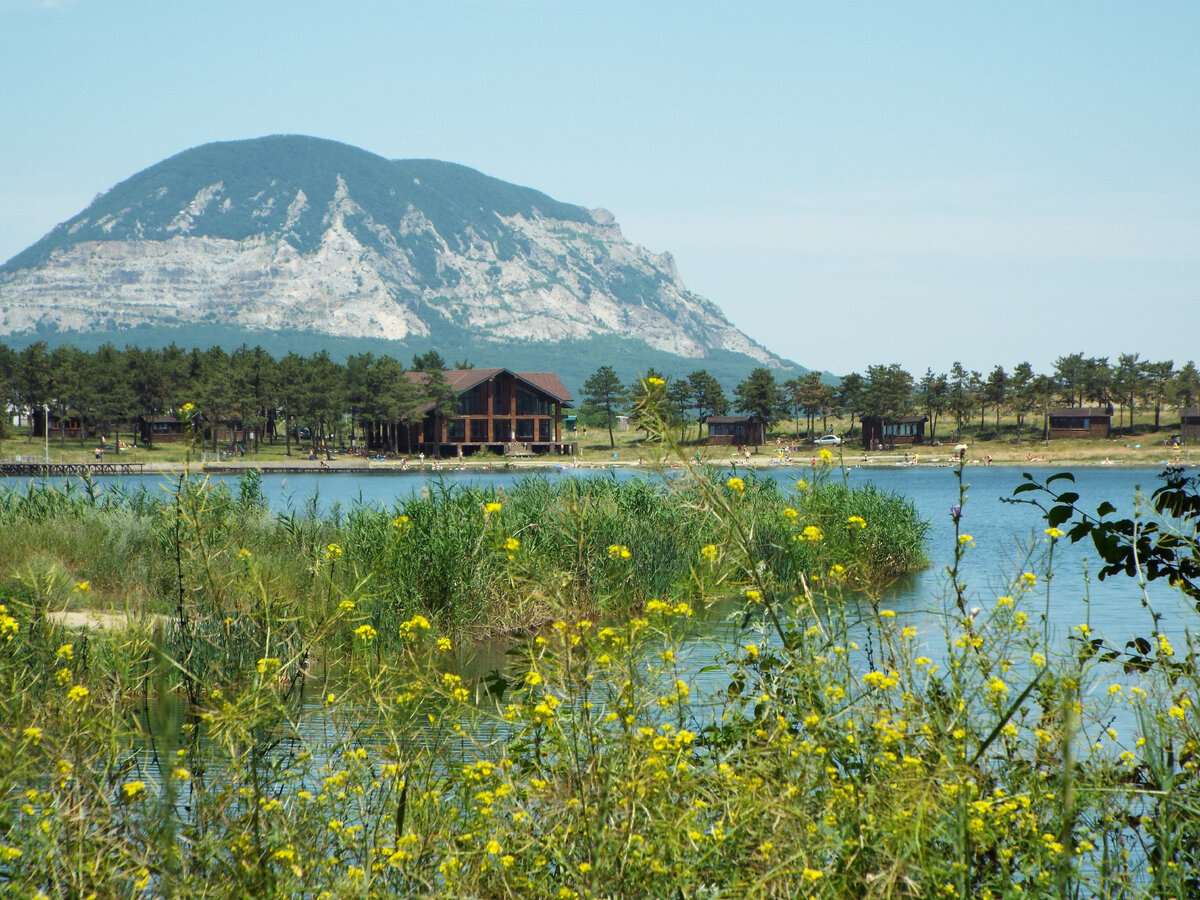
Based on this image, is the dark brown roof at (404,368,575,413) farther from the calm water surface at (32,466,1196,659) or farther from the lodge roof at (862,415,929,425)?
the lodge roof at (862,415,929,425)

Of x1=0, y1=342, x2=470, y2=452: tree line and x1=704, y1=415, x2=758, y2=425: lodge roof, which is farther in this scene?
x1=704, y1=415, x2=758, y2=425: lodge roof

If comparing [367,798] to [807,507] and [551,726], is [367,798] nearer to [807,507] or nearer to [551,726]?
[551,726]

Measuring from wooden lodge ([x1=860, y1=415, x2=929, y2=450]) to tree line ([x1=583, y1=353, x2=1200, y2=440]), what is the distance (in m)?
1.20

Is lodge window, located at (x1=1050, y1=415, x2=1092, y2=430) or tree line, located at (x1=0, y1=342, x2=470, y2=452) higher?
tree line, located at (x1=0, y1=342, x2=470, y2=452)

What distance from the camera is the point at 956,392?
91.9m

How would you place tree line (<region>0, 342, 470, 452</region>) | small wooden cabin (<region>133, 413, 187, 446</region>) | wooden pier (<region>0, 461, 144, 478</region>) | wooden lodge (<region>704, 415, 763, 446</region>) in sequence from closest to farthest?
wooden pier (<region>0, 461, 144, 478</region>) < tree line (<region>0, 342, 470, 452</region>) < small wooden cabin (<region>133, 413, 187, 446</region>) < wooden lodge (<region>704, 415, 763, 446</region>)

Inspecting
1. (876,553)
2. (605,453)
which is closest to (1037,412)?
(605,453)

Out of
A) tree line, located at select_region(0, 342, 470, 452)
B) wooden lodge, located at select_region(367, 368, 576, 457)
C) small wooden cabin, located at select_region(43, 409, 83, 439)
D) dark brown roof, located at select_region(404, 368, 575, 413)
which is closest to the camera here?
tree line, located at select_region(0, 342, 470, 452)

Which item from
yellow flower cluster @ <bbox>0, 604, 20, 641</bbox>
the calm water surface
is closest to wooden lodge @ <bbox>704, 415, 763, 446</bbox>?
the calm water surface

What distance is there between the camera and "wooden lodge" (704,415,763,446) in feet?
312

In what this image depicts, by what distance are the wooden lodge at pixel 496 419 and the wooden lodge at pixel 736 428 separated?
1678cm

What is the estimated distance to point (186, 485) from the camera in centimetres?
350

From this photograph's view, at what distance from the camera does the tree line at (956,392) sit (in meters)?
89.8

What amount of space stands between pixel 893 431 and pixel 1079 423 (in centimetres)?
1525
